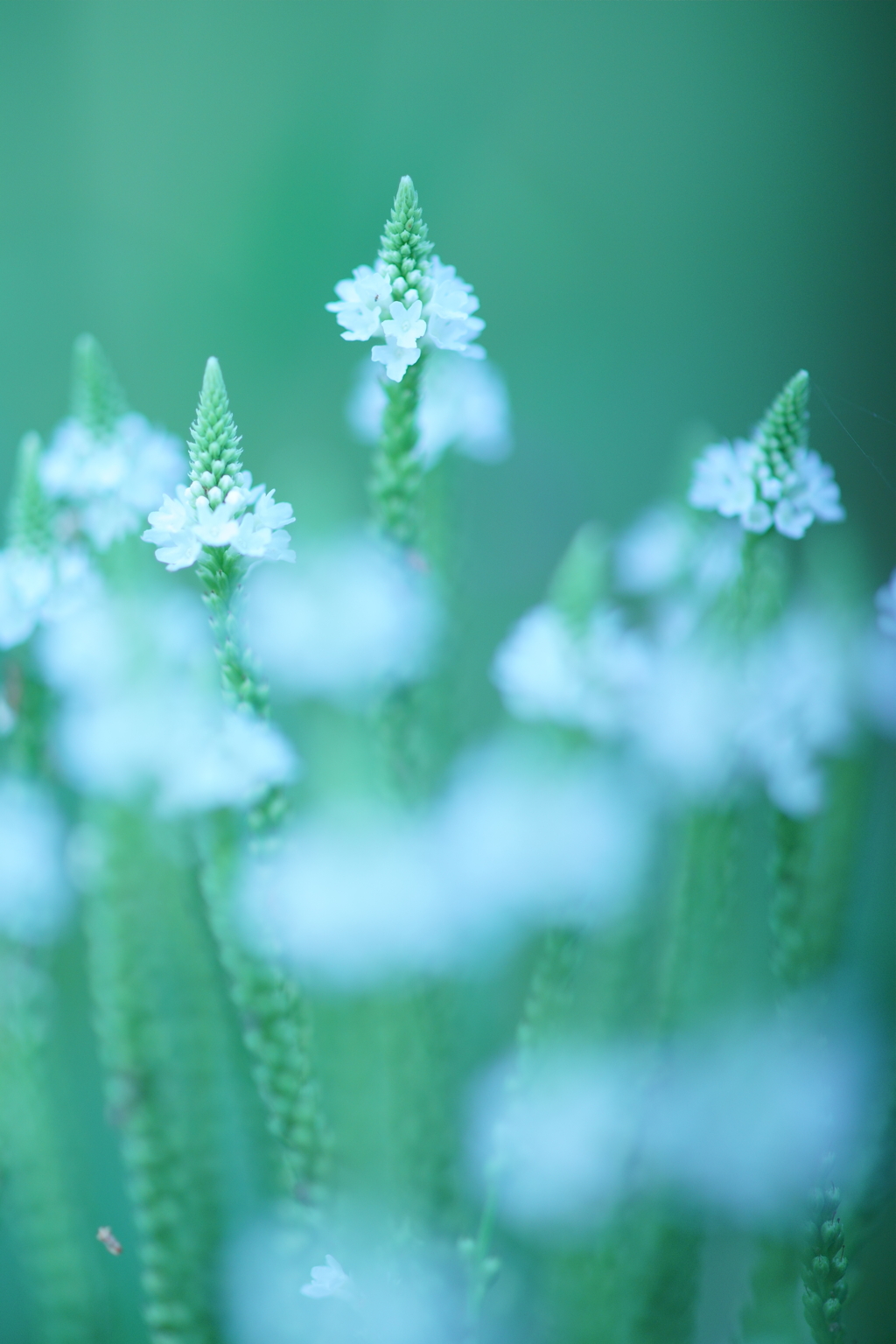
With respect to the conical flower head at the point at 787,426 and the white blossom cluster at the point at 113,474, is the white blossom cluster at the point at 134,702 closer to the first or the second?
the white blossom cluster at the point at 113,474

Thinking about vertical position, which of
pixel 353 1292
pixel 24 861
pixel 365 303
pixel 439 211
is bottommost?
pixel 353 1292

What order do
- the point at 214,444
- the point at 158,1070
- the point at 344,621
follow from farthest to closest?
the point at 344,621, the point at 158,1070, the point at 214,444

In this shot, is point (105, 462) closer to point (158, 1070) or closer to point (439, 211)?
point (158, 1070)

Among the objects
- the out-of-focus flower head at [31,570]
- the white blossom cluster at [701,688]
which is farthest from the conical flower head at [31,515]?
the white blossom cluster at [701,688]

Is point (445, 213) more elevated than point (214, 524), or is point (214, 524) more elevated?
point (445, 213)

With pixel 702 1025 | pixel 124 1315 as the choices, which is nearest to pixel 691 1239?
pixel 702 1025

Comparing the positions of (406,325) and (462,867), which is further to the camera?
(462,867)

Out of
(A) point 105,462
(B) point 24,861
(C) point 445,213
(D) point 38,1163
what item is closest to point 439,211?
(C) point 445,213

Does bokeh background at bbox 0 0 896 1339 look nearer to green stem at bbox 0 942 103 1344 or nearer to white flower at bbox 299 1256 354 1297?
green stem at bbox 0 942 103 1344
